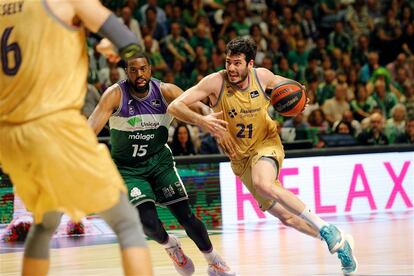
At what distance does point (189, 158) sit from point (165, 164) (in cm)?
424

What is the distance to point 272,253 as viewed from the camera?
9.33 m

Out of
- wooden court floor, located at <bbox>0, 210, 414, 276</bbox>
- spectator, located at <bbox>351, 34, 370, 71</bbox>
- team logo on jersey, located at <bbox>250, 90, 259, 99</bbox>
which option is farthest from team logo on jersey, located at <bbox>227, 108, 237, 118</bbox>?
spectator, located at <bbox>351, 34, 370, 71</bbox>

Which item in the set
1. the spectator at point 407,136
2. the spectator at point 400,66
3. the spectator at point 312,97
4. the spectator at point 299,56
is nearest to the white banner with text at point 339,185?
the spectator at point 407,136

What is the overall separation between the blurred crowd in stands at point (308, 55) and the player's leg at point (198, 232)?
4675 mm

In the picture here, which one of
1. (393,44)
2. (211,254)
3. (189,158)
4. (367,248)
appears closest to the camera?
(211,254)

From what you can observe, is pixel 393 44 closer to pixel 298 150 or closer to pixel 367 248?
pixel 298 150

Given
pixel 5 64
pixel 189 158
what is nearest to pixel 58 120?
pixel 5 64

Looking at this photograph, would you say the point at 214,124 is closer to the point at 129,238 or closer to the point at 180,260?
the point at 180,260

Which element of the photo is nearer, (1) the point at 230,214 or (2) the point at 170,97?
(2) the point at 170,97

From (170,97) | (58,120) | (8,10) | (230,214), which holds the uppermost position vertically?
(8,10)

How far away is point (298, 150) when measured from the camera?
1288 cm

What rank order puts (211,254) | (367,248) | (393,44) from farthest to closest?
(393,44) < (367,248) < (211,254)

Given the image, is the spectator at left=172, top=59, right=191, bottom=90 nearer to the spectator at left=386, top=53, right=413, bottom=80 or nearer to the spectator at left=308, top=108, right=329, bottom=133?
the spectator at left=308, top=108, right=329, bottom=133

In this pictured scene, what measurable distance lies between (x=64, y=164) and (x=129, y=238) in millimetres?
550
